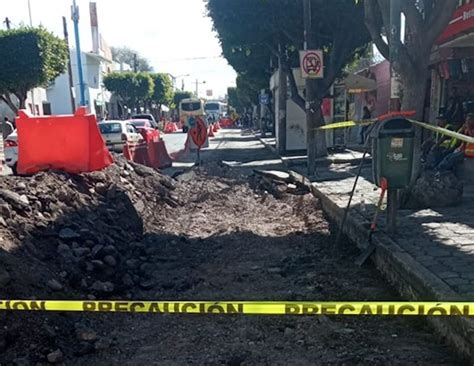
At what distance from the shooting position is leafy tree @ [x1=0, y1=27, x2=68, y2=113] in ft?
87.0

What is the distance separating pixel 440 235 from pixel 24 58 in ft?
85.8

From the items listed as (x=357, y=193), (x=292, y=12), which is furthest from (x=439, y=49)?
(x=357, y=193)

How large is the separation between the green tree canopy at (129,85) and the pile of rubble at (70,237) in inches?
1966

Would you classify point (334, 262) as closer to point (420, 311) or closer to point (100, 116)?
point (420, 311)

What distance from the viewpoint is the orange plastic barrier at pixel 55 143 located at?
325 inches

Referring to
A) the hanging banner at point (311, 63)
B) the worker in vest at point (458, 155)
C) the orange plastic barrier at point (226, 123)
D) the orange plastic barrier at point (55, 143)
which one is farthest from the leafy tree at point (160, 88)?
the worker in vest at point (458, 155)

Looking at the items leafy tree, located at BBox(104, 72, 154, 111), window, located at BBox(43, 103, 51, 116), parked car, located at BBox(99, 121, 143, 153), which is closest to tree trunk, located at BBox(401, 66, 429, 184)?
parked car, located at BBox(99, 121, 143, 153)

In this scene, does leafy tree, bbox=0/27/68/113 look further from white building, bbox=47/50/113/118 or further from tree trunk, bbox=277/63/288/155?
white building, bbox=47/50/113/118

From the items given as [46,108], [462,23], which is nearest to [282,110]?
[462,23]

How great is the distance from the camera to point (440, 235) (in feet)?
19.6

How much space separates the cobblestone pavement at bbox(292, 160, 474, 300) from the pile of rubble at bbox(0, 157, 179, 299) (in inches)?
121

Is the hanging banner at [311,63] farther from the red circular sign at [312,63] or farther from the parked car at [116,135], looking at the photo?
the parked car at [116,135]

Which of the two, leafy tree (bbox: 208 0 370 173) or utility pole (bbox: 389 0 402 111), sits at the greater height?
leafy tree (bbox: 208 0 370 173)

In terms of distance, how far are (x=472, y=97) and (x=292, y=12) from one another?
6.32 meters
